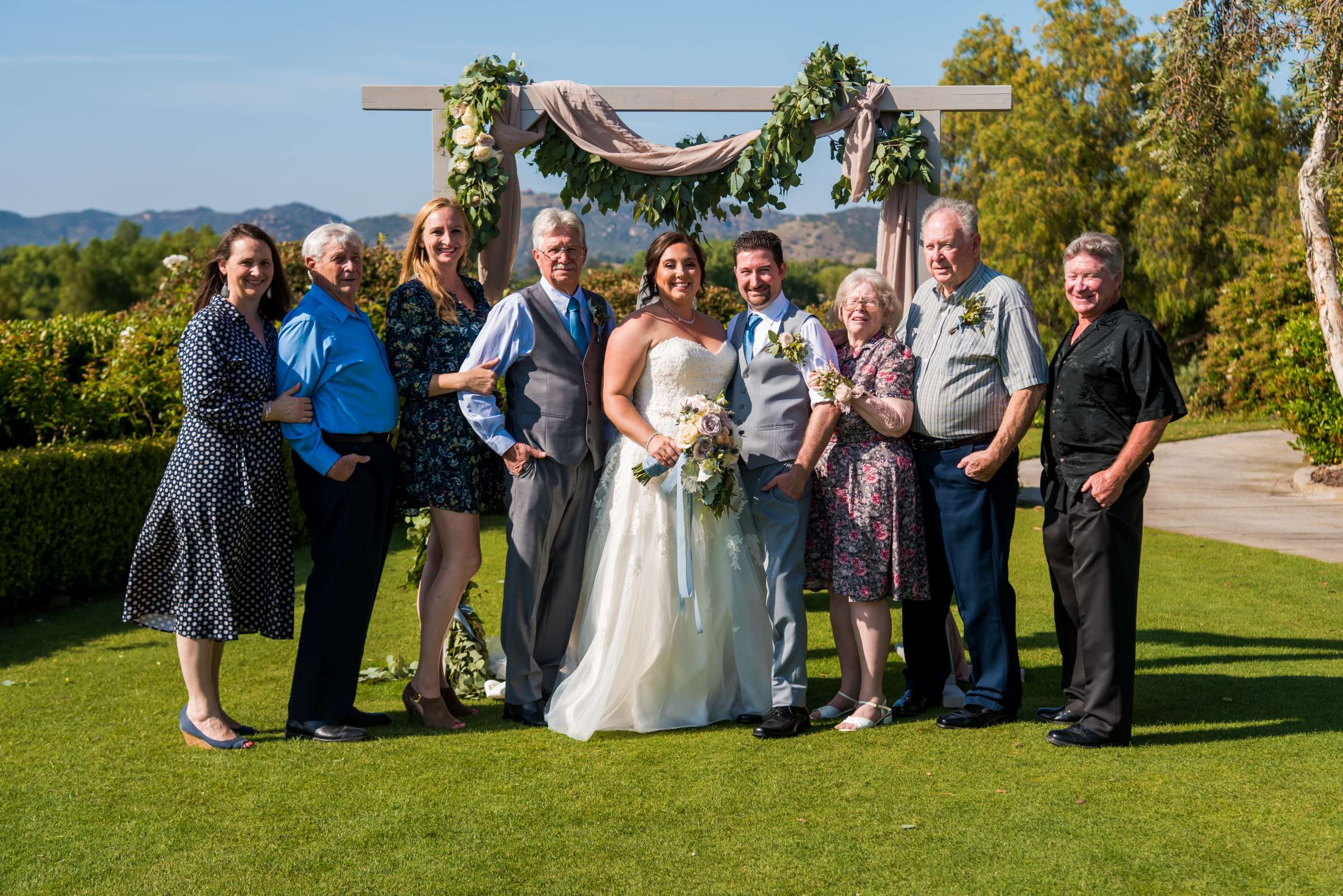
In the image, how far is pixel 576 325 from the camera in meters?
4.82

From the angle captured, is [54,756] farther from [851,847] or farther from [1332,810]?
[1332,810]

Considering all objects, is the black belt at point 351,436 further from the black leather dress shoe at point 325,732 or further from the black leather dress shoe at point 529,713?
the black leather dress shoe at point 529,713

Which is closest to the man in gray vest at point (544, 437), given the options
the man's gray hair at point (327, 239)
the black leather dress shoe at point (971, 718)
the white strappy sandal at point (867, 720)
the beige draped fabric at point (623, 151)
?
the man's gray hair at point (327, 239)

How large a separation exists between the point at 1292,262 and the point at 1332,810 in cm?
1398

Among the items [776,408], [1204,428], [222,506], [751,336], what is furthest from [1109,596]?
[1204,428]

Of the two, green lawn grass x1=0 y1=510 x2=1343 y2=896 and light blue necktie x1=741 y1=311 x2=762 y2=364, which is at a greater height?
light blue necktie x1=741 y1=311 x2=762 y2=364

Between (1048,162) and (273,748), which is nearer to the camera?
(273,748)

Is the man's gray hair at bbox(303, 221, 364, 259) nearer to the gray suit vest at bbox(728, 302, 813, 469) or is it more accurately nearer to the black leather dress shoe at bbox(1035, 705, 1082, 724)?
the gray suit vest at bbox(728, 302, 813, 469)

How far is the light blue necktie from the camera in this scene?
15.5ft

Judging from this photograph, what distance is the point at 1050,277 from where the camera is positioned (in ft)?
88.9

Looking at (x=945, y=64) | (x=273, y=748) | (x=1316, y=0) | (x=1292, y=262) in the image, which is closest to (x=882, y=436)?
(x=273, y=748)

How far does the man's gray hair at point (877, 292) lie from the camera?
15.5ft

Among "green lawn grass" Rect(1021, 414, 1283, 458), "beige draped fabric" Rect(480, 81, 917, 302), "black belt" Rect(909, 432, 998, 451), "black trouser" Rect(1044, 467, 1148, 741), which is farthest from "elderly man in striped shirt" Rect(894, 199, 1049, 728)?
"green lawn grass" Rect(1021, 414, 1283, 458)

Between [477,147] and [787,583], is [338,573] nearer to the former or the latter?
[787,583]
